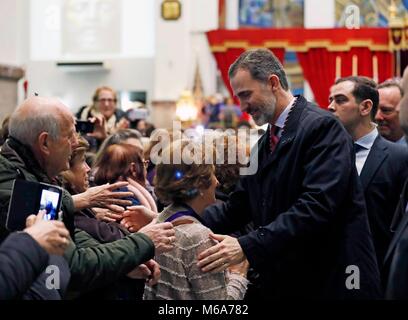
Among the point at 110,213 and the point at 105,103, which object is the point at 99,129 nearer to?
the point at 105,103

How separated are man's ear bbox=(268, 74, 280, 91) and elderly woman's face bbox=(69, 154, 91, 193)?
0.96m

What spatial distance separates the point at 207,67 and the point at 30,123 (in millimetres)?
13097

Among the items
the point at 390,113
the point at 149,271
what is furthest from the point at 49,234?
the point at 390,113

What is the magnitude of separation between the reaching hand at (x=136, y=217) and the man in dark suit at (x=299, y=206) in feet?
1.44

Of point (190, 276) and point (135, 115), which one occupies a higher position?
point (135, 115)

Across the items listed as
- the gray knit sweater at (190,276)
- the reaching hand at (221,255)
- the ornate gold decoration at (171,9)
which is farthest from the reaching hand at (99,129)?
the ornate gold decoration at (171,9)

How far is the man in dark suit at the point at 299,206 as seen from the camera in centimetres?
270

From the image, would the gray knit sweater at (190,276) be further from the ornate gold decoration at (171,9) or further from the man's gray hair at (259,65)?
the ornate gold decoration at (171,9)

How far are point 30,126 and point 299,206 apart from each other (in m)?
0.98

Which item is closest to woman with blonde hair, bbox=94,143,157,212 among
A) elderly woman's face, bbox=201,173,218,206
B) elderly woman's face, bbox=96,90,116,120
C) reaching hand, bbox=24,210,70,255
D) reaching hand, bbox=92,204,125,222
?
reaching hand, bbox=92,204,125,222

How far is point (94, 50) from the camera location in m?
17.0

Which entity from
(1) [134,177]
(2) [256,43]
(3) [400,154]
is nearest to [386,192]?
(3) [400,154]

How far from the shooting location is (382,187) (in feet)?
11.5
